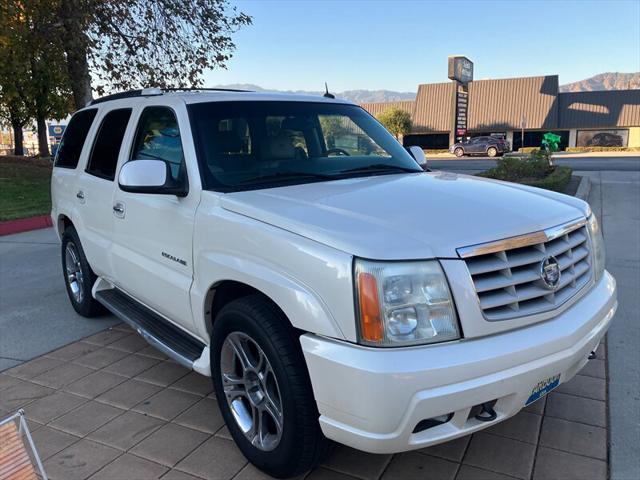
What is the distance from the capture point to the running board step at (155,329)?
3283mm

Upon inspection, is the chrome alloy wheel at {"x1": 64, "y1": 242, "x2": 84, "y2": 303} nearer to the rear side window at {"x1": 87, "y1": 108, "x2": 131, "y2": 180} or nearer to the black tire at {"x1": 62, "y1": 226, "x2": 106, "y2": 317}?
the black tire at {"x1": 62, "y1": 226, "x2": 106, "y2": 317}

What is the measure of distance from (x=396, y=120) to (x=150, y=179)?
150 feet

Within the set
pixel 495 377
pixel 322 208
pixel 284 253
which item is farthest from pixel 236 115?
pixel 495 377

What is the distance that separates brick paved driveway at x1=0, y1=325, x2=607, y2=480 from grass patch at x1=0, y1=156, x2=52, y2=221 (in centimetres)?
810

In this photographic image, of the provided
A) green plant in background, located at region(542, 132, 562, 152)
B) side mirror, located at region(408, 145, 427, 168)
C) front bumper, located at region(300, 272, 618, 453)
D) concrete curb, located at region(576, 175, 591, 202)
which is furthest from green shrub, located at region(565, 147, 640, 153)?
front bumper, located at region(300, 272, 618, 453)

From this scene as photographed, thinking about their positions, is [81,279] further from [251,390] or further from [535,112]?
[535,112]

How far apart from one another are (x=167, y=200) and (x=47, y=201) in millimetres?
11190

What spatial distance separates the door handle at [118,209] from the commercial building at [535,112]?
4276cm

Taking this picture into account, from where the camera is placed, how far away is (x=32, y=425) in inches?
131

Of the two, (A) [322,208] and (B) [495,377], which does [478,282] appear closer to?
(B) [495,377]

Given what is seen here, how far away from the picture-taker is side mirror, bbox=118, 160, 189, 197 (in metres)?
3.07

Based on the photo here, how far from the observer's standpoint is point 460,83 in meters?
39.9

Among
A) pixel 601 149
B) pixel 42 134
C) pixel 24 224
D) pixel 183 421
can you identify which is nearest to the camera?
pixel 183 421

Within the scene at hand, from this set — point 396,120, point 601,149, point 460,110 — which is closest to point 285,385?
point 460,110
